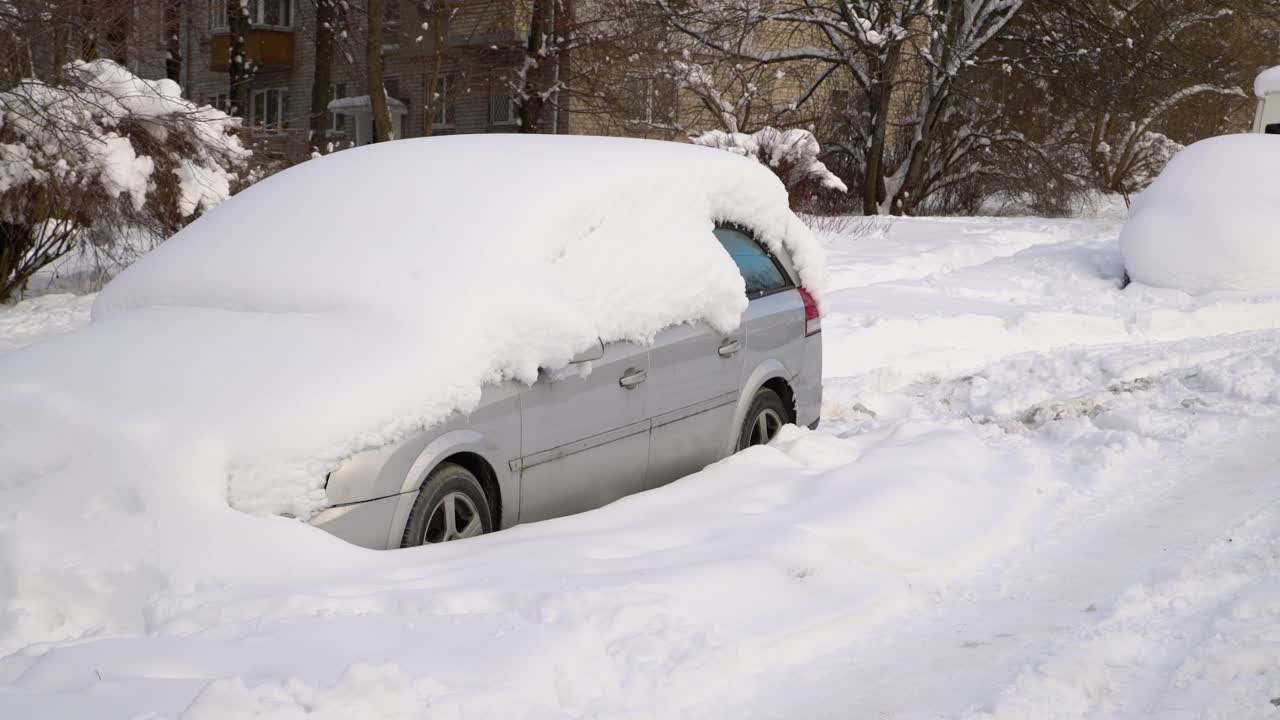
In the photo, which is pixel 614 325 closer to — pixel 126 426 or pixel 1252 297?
pixel 126 426

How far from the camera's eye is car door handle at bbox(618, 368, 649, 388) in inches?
210

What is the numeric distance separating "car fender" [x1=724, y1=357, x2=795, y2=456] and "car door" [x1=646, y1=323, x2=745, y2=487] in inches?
1.4

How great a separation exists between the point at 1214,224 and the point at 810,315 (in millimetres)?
8150

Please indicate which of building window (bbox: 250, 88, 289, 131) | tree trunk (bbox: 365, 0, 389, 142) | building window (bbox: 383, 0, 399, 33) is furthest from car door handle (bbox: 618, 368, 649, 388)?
building window (bbox: 250, 88, 289, 131)

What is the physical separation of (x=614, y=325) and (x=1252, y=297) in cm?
948

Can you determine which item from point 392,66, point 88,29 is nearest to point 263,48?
point 392,66

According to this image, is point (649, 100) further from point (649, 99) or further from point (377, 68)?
point (377, 68)

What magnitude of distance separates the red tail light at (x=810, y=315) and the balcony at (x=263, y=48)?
3312 centimetres

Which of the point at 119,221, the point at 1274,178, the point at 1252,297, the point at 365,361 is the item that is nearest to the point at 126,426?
the point at 365,361

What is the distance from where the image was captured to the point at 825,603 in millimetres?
4352

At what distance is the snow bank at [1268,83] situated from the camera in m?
18.0

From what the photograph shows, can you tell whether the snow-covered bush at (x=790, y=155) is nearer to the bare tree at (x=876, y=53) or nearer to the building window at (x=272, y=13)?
the bare tree at (x=876, y=53)

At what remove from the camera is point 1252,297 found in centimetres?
1255

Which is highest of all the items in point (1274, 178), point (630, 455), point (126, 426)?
point (1274, 178)
